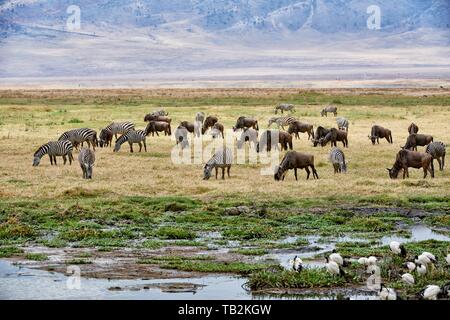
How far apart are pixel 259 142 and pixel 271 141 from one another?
1.31ft

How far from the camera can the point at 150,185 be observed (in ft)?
72.2

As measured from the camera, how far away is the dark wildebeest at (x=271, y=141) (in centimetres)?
2877

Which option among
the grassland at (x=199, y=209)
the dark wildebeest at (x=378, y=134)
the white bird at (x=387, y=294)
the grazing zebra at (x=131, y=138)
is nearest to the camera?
the white bird at (x=387, y=294)

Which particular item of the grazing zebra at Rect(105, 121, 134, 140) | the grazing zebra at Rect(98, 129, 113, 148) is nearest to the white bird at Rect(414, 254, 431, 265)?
the grazing zebra at Rect(98, 129, 113, 148)

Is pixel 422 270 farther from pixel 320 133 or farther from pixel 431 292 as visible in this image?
pixel 320 133

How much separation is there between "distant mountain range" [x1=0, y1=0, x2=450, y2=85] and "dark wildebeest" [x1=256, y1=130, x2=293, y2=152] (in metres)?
113

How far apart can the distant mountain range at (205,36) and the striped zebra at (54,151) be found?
115 metres

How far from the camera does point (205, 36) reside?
585 feet

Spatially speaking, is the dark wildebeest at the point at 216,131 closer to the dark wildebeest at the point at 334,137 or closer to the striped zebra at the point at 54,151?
the dark wildebeest at the point at 334,137

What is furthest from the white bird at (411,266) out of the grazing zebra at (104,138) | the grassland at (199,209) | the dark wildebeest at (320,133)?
the grazing zebra at (104,138)

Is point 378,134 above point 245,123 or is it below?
below

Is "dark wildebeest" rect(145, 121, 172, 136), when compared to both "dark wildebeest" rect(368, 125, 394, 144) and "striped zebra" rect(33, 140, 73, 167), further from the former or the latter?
"striped zebra" rect(33, 140, 73, 167)

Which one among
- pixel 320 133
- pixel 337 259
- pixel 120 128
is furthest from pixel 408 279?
pixel 120 128

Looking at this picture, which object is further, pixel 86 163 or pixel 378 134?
pixel 378 134
